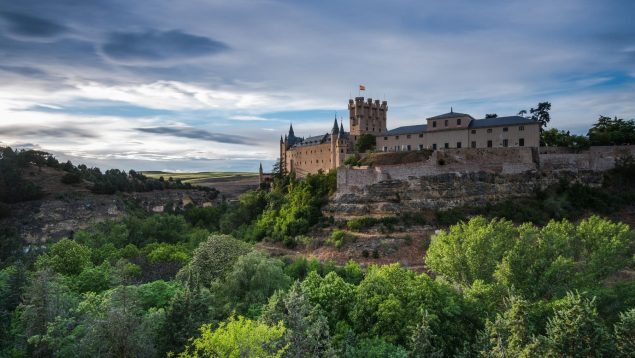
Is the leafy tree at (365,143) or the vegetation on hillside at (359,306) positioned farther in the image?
the leafy tree at (365,143)

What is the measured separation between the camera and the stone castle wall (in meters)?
62.6

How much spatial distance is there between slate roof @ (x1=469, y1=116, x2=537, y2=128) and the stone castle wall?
3974 mm

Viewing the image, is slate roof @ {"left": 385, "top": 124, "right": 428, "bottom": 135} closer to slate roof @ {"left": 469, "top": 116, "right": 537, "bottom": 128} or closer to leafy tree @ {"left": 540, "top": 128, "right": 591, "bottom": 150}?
slate roof @ {"left": 469, "top": 116, "right": 537, "bottom": 128}

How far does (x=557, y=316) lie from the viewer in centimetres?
2384

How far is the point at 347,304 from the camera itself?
29.7 m

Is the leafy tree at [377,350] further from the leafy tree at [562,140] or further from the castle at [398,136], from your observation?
the leafy tree at [562,140]

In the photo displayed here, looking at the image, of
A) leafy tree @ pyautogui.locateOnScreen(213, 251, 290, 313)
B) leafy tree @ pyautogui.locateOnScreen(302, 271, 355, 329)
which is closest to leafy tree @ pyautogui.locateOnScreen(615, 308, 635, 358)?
leafy tree @ pyautogui.locateOnScreen(302, 271, 355, 329)

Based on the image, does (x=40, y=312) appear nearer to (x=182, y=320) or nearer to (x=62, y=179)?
(x=182, y=320)

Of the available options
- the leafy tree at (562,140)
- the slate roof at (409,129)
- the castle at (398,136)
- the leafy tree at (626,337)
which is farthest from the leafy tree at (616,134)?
the leafy tree at (626,337)

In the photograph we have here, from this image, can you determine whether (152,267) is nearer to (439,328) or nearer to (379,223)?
(379,223)

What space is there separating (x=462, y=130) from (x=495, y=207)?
534 inches

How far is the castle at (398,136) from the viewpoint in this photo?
6375 centimetres

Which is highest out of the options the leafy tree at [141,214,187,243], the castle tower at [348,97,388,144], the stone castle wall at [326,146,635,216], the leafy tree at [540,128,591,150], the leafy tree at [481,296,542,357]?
the castle tower at [348,97,388,144]

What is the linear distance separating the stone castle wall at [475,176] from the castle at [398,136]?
247 cm
